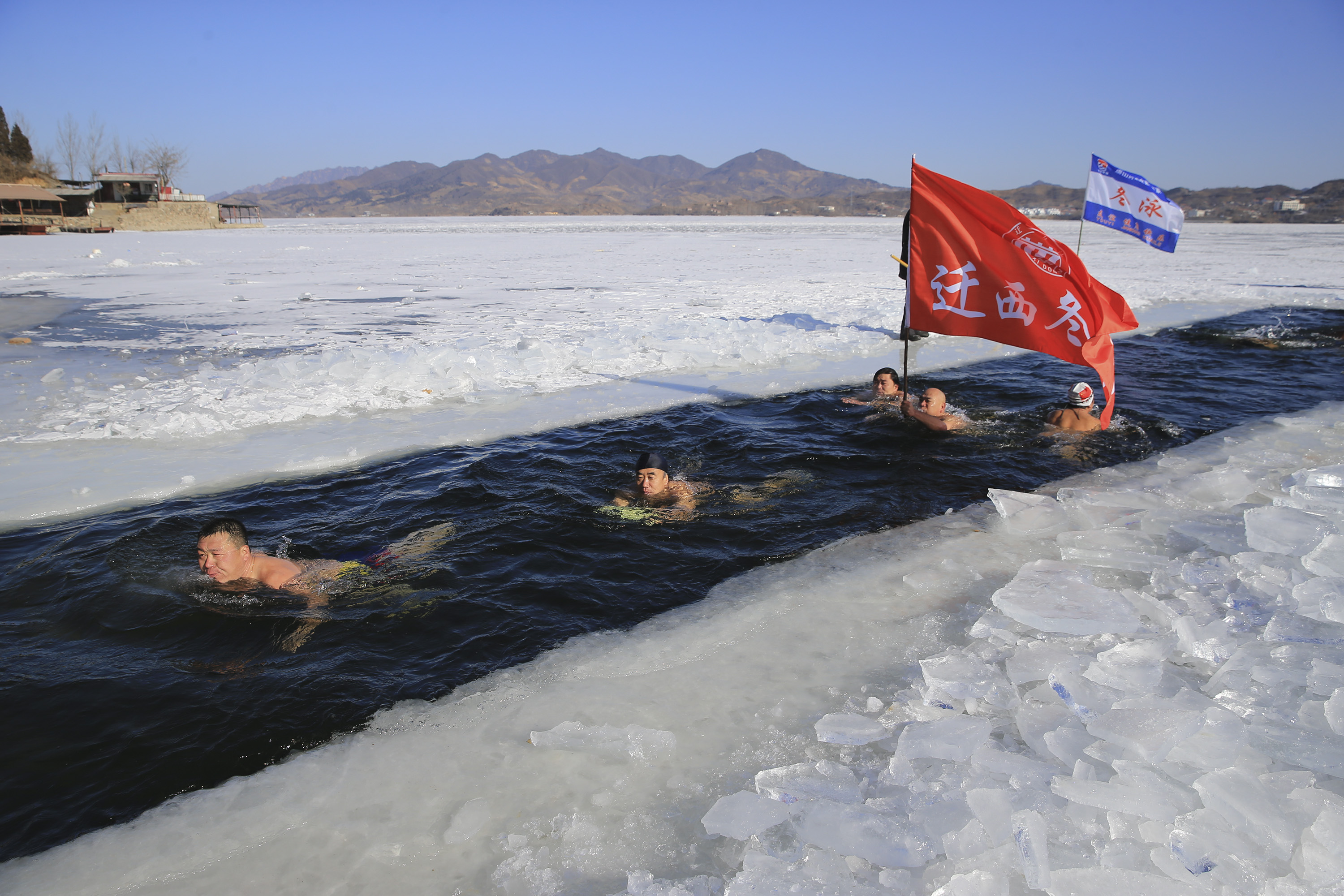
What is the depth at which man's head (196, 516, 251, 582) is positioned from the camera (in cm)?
382

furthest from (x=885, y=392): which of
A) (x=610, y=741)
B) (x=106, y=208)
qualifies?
(x=106, y=208)

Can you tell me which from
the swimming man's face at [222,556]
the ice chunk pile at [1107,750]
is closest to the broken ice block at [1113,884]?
the ice chunk pile at [1107,750]

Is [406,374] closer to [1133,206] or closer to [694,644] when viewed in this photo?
[694,644]

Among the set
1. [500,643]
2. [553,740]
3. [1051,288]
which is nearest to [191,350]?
[500,643]

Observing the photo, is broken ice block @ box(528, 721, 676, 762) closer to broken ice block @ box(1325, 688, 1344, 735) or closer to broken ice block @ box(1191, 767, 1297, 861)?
broken ice block @ box(1191, 767, 1297, 861)

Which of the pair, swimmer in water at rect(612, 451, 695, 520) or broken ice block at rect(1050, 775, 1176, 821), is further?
swimmer in water at rect(612, 451, 695, 520)

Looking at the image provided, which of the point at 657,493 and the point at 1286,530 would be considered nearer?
the point at 1286,530

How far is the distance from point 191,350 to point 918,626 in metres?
9.36

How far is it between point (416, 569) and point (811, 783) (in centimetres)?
276

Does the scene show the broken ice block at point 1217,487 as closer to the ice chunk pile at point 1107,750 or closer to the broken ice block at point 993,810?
the ice chunk pile at point 1107,750

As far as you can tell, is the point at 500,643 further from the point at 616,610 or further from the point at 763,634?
the point at 763,634

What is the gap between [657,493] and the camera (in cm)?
507

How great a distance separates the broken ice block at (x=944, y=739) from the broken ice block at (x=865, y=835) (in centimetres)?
29

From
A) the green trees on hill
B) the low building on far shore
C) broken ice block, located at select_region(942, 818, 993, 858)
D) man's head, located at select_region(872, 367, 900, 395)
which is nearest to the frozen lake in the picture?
broken ice block, located at select_region(942, 818, 993, 858)
